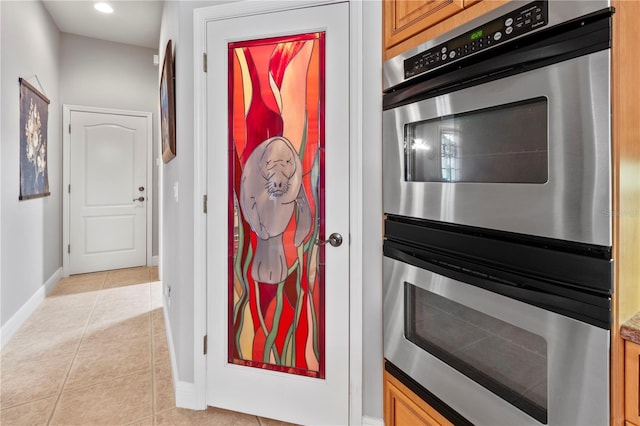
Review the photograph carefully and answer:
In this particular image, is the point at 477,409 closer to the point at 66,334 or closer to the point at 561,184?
the point at 561,184

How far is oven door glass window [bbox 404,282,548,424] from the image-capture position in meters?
0.88

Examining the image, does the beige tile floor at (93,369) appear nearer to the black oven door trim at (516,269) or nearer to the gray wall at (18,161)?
the gray wall at (18,161)

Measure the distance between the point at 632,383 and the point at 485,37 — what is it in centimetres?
84

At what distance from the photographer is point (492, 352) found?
3.23ft

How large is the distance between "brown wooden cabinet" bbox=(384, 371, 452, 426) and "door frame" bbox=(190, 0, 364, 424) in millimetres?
269

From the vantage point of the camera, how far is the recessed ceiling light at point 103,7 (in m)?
3.80

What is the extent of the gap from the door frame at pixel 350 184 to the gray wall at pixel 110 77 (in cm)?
373

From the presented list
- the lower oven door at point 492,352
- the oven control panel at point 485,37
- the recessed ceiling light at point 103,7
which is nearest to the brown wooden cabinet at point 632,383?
the lower oven door at point 492,352

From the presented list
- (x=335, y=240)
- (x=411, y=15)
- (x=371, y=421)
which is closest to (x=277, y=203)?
(x=335, y=240)

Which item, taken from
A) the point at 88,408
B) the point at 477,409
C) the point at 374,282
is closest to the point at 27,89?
the point at 88,408

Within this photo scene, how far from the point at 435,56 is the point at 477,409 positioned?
1.02 m

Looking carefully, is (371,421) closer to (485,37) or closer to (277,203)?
(277,203)

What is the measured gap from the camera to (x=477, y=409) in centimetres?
100

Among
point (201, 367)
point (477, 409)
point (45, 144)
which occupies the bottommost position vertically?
point (201, 367)
